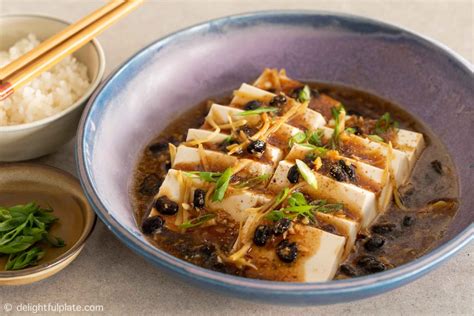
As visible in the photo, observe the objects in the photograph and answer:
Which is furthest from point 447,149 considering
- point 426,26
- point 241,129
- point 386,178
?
point 426,26

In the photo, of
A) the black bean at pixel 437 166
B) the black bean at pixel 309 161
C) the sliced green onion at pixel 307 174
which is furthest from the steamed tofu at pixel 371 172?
the black bean at pixel 437 166

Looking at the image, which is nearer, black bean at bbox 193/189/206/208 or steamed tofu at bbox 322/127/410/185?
black bean at bbox 193/189/206/208

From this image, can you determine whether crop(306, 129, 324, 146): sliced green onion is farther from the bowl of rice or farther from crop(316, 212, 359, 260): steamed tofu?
the bowl of rice

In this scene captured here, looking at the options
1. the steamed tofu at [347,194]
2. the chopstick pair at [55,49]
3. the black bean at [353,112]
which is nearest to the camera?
the steamed tofu at [347,194]

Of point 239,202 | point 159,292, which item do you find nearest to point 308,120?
point 239,202

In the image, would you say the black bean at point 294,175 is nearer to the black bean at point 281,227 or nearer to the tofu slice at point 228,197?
the tofu slice at point 228,197

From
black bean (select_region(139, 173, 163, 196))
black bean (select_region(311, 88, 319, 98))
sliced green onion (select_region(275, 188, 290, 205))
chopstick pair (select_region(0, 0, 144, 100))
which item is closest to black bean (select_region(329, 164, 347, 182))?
sliced green onion (select_region(275, 188, 290, 205))
